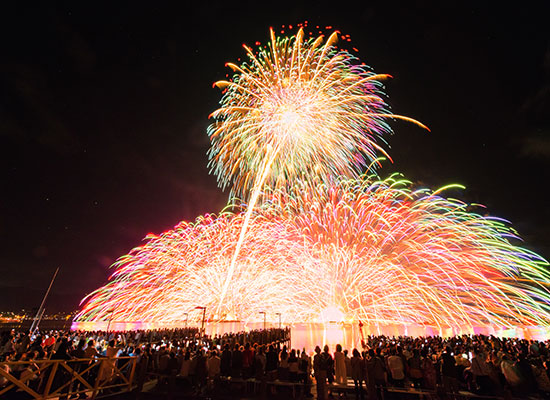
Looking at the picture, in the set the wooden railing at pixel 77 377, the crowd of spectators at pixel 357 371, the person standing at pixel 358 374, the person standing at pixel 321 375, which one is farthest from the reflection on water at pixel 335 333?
the wooden railing at pixel 77 377

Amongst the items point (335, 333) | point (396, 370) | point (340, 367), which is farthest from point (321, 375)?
point (335, 333)

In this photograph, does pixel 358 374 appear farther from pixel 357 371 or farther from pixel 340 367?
pixel 340 367

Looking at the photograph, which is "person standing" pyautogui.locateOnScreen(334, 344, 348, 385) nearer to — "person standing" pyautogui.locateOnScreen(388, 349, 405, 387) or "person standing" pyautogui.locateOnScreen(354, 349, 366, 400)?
"person standing" pyautogui.locateOnScreen(354, 349, 366, 400)

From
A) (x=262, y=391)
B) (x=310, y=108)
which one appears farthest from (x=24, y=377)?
(x=310, y=108)

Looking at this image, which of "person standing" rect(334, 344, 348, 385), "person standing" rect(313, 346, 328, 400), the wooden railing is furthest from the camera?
"person standing" rect(334, 344, 348, 385)

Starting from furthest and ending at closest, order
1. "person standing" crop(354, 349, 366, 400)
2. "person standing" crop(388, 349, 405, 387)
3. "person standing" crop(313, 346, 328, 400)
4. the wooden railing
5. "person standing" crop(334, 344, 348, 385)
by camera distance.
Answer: "person standing" crop(334, 344, 348, 385) → "person standing" crop(388, 349, 405, 387) → "person standing" crop(354, 349, 366, 400) → "person standing" crop(313, 346, 328, 400) → the wooden railing

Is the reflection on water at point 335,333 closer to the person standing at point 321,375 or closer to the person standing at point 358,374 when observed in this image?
the person standing at point 358,374

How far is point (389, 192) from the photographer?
25.3m

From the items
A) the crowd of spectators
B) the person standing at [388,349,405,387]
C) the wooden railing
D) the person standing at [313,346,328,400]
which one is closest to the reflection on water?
the crowd of spectators

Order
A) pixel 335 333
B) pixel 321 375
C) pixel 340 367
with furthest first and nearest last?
pixel 335 333
pixel 340 367
pixel 321 375

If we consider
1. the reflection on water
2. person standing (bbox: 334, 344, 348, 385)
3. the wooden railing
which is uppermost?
the reflection on water

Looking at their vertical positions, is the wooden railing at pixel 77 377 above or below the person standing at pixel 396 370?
below

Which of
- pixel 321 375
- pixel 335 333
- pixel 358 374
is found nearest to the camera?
pixel 321 375

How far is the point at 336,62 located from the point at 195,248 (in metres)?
21.2
